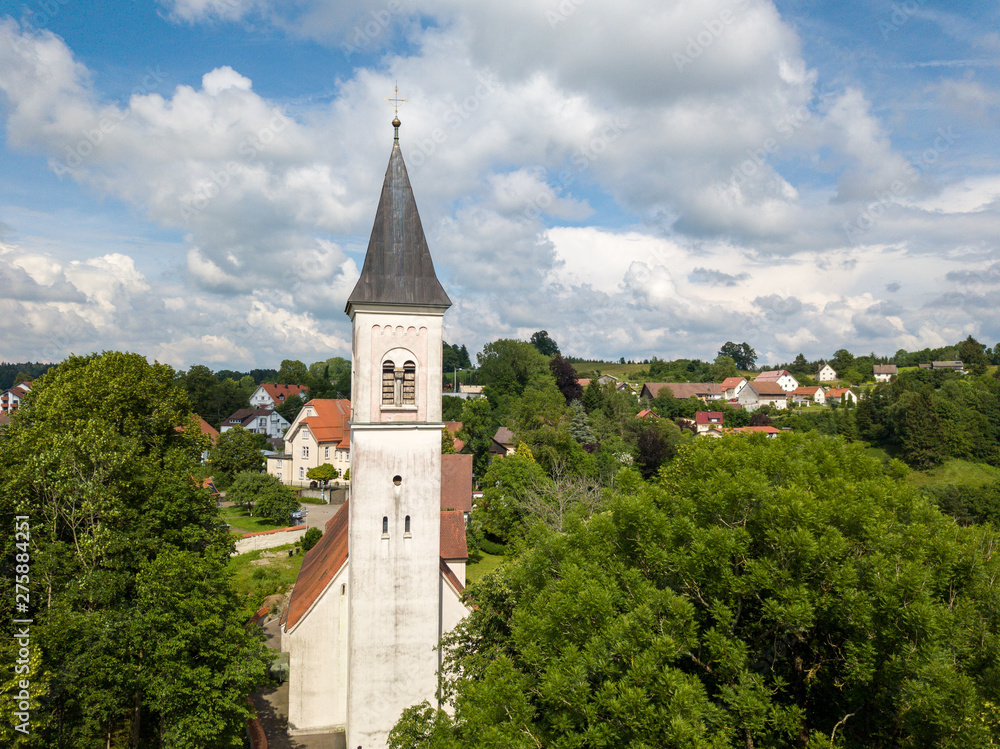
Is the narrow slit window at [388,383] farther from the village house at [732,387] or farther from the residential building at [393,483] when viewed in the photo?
the village house at [732,387]

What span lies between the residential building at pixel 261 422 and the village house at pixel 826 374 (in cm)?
12059

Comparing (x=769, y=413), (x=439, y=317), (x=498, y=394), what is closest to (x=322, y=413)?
(x=498, y=394)

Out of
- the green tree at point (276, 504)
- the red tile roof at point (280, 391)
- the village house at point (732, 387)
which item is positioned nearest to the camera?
the green tree at point (276, 504)

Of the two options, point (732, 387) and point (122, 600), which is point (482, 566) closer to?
point (122, 600)

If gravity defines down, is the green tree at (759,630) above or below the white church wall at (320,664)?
above

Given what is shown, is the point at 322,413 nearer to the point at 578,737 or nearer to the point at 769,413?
the point at 578,737

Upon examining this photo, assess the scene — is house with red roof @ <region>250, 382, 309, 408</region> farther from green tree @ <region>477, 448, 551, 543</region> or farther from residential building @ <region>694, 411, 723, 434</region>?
residential building @ <region>694, 411, 723, 434</region>

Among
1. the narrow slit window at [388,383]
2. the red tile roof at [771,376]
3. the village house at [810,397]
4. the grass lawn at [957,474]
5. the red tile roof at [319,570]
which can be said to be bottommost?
the grass lawn at [957,474]

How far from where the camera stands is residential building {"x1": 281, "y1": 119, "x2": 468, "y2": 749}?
16875mm

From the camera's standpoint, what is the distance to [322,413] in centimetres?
6384

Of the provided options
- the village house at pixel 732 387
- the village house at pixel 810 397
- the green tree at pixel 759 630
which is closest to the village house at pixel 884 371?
the village house at pixel 810 397

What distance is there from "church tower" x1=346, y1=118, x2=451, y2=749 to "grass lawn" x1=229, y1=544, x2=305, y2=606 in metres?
14.5

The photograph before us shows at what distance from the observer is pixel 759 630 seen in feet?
38.1

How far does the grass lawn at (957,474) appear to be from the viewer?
5917 centimetres
